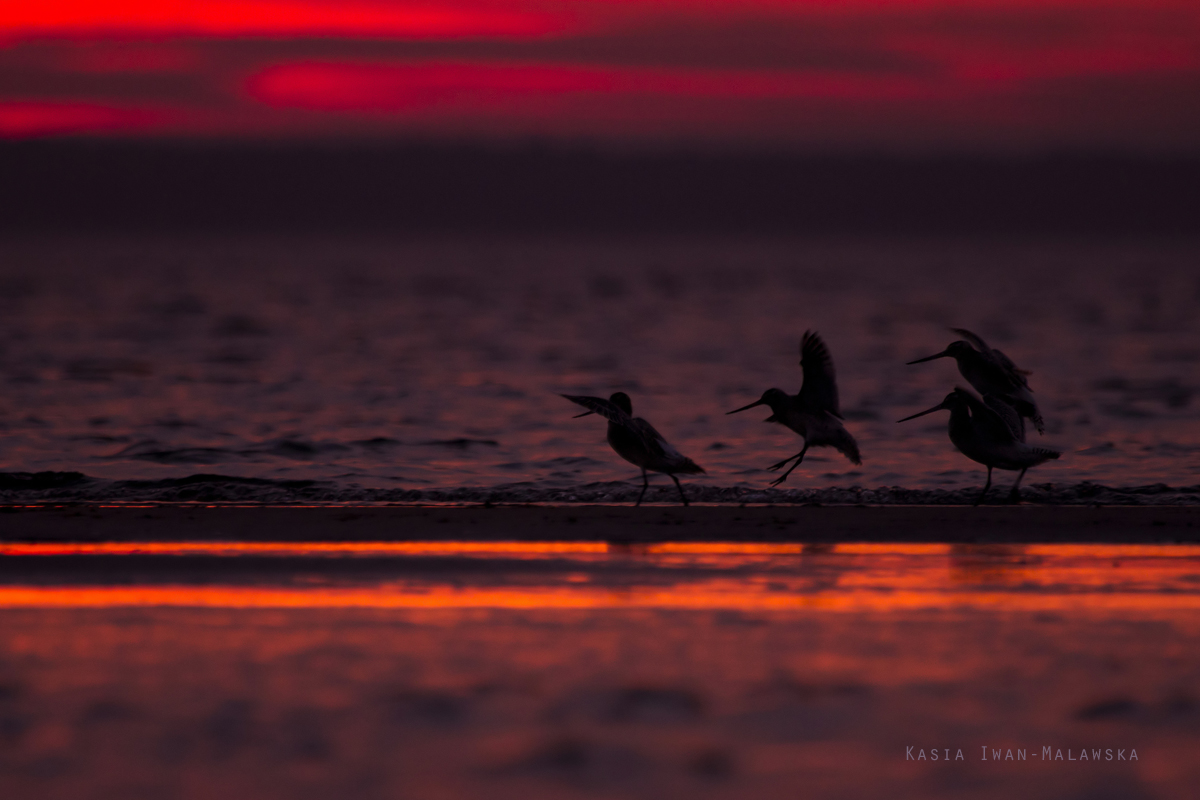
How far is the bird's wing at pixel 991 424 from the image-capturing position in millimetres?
10156

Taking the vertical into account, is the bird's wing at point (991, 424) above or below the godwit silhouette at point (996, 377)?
below

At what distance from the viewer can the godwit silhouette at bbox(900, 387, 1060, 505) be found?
10.2 meters

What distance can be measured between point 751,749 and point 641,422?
5756 millimetres

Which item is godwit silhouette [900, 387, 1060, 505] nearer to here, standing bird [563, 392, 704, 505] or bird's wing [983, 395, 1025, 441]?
bird's wing [983, 395, 1025, 441]

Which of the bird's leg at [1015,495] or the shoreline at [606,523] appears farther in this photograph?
the bird's leg at [1015,495]

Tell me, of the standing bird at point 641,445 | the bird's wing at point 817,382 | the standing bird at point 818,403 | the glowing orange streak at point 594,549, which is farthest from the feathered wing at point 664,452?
the glowing orange streak at point 594,549

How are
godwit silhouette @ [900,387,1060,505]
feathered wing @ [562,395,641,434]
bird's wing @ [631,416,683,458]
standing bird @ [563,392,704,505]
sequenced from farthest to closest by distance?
godwit silhouette @ [900,387,1060,505] → bird's wing @ [631,416,683,458] → standing bird @ [563,392,704,505] → feathered wing @ [562,395,641,434]

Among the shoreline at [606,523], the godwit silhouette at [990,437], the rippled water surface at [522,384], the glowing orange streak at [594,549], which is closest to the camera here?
the glowing orange streak at [594,549]

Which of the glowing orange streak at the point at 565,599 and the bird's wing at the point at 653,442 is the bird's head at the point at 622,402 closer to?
the bird's wing at the point at 653,442

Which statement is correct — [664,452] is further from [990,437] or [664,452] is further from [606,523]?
[990,437]

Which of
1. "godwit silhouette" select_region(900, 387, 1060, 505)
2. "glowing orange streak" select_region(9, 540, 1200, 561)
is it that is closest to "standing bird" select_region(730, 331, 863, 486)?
"godwit silhouette" select_region(900, 387, 1060, 505)

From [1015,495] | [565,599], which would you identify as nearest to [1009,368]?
[1015,495]

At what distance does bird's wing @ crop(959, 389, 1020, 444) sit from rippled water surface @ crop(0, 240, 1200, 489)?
→ 140 centimetres

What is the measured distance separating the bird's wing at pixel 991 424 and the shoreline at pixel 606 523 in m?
0.58
